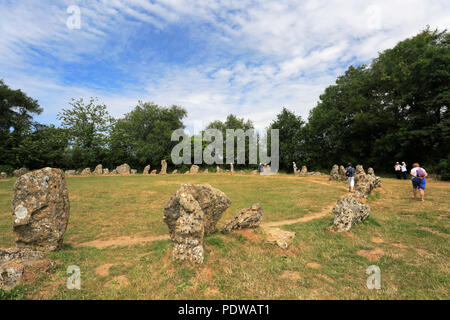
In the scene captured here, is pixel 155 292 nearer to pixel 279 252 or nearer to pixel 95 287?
pixel 95 287

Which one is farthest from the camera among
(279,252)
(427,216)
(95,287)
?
(427,216)

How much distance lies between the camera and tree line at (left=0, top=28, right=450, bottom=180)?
2408 centimetres

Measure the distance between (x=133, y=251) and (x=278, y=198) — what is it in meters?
9.91

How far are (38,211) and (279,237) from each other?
727 centimetres

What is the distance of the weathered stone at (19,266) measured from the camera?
3.75 metres

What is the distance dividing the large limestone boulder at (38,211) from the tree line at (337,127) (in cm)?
3041

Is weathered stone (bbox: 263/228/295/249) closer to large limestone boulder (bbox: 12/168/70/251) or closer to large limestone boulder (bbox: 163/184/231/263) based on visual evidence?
large limestone boulder (bbox: 163/184/231/263)

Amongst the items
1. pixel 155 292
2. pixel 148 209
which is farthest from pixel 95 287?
pixel 148 209

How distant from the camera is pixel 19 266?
4.04m

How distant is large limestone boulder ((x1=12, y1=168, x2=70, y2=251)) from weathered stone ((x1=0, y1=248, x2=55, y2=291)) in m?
1.43

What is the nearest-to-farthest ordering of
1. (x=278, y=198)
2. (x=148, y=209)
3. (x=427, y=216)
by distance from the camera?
(x=427, y=216) → (x=148, y=209) → (x=278, y=198)

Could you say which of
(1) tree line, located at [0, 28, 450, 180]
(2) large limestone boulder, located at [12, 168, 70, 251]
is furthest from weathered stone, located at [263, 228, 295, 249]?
(1) tree line, located at [0, 28, 450, 180]

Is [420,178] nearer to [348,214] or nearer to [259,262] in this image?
[348,214]

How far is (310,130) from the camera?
41688 millimetres
